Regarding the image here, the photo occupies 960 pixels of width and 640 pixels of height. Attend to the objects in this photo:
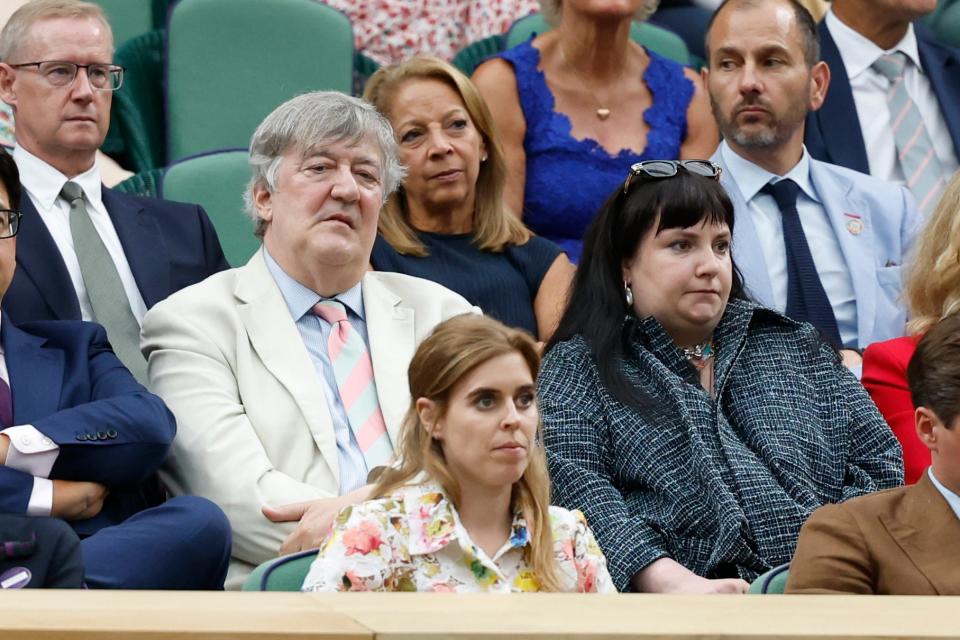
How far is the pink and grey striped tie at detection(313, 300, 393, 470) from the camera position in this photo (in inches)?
105

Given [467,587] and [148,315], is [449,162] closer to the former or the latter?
[148,315]

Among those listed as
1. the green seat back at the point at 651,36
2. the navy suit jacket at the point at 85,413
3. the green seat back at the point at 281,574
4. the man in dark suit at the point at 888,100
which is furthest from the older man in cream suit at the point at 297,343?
the man in dark suit at the point at 888,100

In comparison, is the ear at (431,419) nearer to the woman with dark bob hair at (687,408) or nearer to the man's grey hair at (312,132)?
the woman with dark bob hair at (687,408)

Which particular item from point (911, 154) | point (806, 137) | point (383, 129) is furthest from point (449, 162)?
point (911, 154)

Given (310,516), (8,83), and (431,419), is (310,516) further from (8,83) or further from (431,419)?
(8,83)

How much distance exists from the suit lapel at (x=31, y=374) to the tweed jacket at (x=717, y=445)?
0.77 m

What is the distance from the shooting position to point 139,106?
3938mm

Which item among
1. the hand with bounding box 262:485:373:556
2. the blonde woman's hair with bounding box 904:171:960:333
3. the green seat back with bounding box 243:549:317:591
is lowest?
the hand with bounding box 262:485:373:556

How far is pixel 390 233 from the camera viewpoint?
11.0 ft

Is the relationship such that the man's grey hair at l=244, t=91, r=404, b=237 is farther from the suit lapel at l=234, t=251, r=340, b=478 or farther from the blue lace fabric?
the blue lace fabric

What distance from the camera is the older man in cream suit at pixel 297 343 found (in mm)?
2549

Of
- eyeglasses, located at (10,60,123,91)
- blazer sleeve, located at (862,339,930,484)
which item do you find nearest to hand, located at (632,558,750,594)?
blazer sleeve, located at (862,339,930,484)

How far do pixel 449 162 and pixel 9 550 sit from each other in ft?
5.23

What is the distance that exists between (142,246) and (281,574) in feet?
4.06
